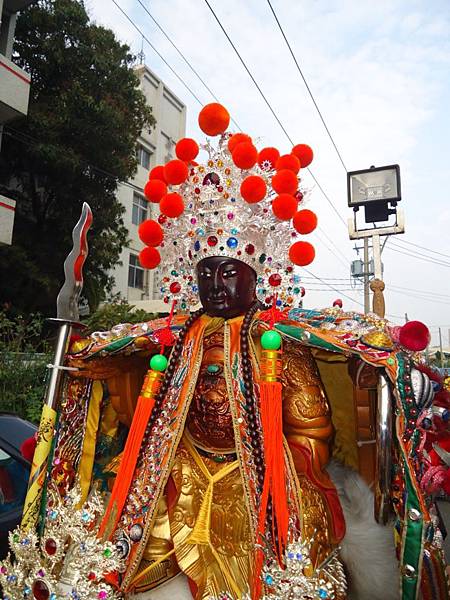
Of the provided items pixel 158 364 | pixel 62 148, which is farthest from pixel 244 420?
pixel 62 148

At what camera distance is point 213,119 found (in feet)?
8.36

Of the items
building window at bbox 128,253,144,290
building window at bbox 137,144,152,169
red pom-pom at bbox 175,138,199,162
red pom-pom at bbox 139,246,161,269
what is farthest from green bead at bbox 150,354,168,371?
building window at bbox 137,144,152,169

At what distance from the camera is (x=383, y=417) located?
1.99m

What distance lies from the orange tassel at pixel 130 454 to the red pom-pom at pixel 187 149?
1.29m

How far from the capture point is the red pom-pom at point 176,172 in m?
2.60

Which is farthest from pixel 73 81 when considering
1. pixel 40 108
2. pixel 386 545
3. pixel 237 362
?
pixel 386 545

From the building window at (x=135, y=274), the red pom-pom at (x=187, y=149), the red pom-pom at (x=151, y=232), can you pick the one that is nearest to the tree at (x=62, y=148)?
the building window at (x=135, y=274)

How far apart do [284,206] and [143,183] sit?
A: 52.6 feet

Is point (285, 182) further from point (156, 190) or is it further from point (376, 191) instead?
point (376, 191)

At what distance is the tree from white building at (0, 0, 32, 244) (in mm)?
535

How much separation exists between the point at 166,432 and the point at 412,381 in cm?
123

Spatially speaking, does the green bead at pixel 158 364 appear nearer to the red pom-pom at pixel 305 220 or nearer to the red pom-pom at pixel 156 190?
the red pom-pom at pixel 156 190

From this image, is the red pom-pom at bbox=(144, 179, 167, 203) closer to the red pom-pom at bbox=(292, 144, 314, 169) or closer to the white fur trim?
the red pom-pom at bbox=(292, 144, 314, 169)

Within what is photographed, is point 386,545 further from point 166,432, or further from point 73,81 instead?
point 73,81
